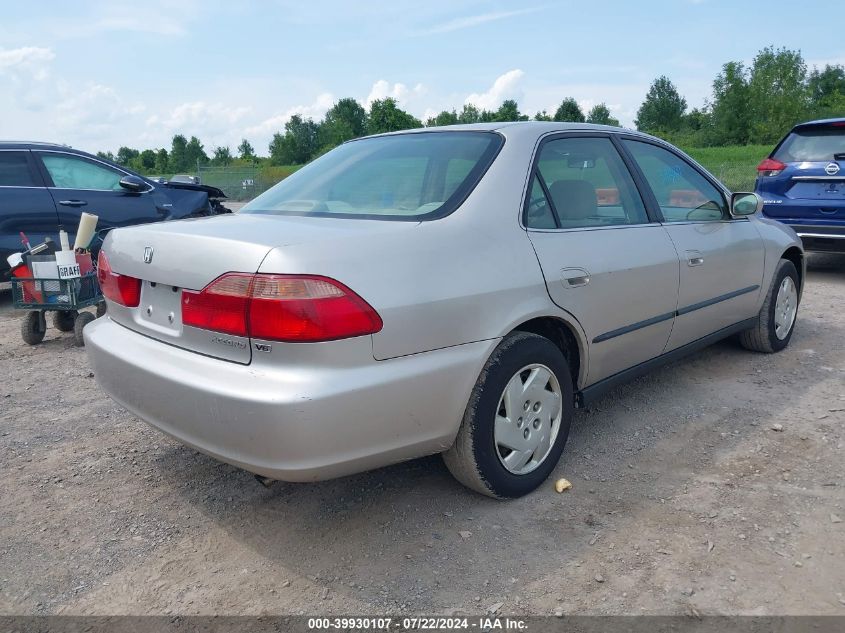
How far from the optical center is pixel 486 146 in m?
3.08

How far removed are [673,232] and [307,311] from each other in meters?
2.35

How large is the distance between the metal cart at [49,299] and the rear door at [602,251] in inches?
157

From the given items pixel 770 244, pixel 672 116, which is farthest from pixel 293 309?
pixel 672 116

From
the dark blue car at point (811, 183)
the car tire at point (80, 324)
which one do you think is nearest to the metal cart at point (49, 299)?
the car tire at point (80, 324)

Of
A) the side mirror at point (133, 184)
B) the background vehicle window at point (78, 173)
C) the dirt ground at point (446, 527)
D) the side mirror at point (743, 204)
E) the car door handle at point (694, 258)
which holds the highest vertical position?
the background vehicle window at point (78, 173)

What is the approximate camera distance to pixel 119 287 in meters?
2.91


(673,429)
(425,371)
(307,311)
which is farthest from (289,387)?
(673,429)

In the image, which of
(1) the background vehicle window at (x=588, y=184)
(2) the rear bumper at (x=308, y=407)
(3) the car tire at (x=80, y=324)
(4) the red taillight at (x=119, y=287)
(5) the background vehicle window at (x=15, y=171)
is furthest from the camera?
(5) the background vehicle window at (x=15, y=171)

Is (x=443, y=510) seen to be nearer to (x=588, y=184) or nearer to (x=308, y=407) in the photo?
(x=308, y=407)

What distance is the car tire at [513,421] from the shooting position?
2666 mm

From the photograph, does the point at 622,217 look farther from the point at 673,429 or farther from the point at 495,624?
the point at 495,624

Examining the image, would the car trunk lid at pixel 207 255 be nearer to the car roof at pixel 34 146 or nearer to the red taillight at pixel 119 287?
the red taillight at pixel 119 287

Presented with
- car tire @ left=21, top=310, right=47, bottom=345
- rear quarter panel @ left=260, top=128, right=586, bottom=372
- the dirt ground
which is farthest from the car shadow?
car tire @ left=21, top=310, right=47, bottom=345

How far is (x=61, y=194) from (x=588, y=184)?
19.5 feet
